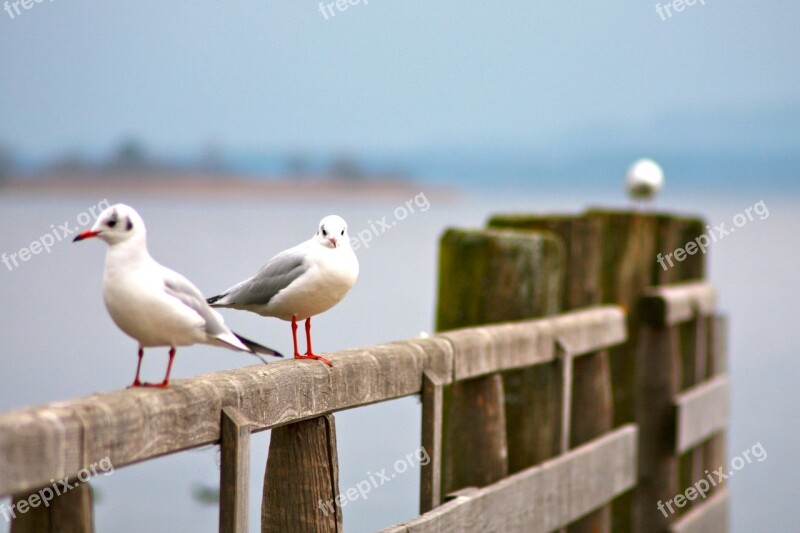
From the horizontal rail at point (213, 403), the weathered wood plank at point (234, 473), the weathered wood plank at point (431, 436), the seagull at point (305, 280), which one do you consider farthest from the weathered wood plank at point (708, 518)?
the weathered wood plank at point (234, 473)

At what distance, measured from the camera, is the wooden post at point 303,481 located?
267 centimetres

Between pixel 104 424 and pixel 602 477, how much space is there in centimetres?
265

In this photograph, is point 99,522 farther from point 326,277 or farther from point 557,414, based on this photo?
point 326,277

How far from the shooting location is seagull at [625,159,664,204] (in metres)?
7.66

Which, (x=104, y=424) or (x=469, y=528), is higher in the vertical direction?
(x=104, y=424)

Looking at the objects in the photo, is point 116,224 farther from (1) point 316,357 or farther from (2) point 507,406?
(2) point 507,406

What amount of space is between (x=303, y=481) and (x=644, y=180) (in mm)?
5475

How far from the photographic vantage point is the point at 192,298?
2.19m

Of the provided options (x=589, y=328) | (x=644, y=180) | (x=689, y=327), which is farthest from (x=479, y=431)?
(x=644, y=180)

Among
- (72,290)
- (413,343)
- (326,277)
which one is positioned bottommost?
(72,290)

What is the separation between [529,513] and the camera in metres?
3.61

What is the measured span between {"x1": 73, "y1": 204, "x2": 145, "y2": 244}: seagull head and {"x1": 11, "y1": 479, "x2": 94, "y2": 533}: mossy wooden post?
0.47 metres

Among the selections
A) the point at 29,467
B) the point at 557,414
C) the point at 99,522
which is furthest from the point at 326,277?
the point at 99,522

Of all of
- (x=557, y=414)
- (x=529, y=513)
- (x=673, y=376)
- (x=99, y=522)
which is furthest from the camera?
(x=99, y=522)
